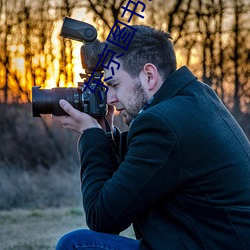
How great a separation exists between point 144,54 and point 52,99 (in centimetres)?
50

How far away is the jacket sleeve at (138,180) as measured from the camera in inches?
75.8

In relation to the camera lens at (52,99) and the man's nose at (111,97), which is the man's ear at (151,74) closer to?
the man's nose at (111,97)

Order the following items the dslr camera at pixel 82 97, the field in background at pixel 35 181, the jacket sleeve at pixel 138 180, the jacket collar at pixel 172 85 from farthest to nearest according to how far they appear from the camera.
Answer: the field in background at pixel 35 181
the dslr camera at pixel 82 97
the jacket collar at pixel 172 85
the jacket sleeve at pixel 138 180

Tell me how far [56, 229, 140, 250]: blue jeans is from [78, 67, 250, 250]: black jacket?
171 mm

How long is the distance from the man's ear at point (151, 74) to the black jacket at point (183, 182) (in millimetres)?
175

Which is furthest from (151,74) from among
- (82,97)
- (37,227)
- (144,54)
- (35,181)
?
(35,181)

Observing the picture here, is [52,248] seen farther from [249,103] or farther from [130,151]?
[249,103]

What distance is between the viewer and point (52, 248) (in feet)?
15.1

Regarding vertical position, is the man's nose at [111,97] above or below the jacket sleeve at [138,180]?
above

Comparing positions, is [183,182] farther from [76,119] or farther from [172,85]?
[76,119]

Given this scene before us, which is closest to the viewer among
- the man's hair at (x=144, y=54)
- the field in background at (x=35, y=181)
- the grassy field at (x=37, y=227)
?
the man's hair at (x=144, y=54)

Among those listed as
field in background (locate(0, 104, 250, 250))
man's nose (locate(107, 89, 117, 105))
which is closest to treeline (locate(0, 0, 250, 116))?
field in background (locate(0, 104, 250, 250))

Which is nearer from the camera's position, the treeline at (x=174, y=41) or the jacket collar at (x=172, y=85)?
the jacket collar at (x=172, y=85)

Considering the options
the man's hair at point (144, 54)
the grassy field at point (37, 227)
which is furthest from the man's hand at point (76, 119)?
the grassy field at point (37, 227)
